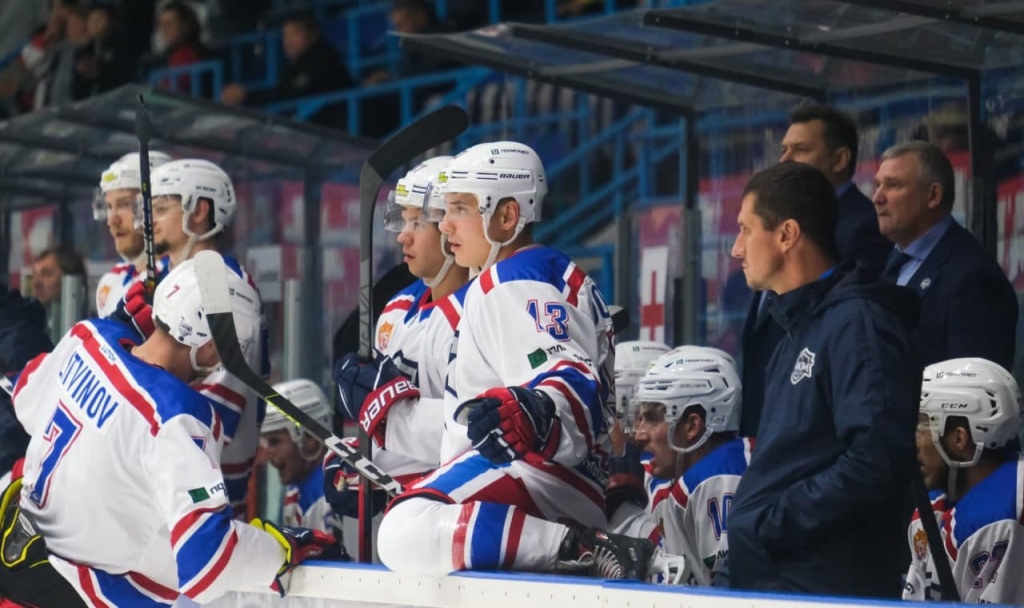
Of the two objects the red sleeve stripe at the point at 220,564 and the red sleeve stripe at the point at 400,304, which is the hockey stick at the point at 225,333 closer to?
the red sleeve stripe at the point at 220,564

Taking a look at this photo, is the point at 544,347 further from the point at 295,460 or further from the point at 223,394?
the point at 295,460

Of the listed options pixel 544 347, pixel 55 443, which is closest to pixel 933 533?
pixel 544 347

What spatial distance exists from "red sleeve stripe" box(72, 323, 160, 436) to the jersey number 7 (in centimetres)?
13

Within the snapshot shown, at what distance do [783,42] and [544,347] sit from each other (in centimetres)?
194

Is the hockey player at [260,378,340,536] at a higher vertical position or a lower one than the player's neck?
lower

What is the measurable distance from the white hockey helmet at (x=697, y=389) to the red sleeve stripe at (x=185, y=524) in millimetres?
1341

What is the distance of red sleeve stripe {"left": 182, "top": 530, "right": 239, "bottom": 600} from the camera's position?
352cm

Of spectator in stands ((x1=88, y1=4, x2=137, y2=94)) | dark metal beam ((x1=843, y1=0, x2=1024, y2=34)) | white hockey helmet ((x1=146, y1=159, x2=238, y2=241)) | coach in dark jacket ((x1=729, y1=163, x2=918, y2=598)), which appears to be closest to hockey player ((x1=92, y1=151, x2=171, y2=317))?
white hockey helmet ((x1=146, y1=159, x2=238, y2=241))

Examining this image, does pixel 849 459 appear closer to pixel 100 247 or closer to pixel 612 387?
pixel 612 387

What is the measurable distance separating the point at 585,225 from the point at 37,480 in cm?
422

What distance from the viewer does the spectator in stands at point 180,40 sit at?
32.5ft

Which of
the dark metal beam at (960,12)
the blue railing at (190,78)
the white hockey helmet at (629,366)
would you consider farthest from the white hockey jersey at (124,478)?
the blue railing at (190,78)

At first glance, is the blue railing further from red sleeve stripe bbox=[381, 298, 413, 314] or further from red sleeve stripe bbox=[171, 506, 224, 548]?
red sleeve stripe bbox=[171, 506, 224, 548]

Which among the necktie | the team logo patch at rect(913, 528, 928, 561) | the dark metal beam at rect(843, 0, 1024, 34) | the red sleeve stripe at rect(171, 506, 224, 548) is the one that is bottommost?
the team logo patch at rect(913, 528, 928, 561)
